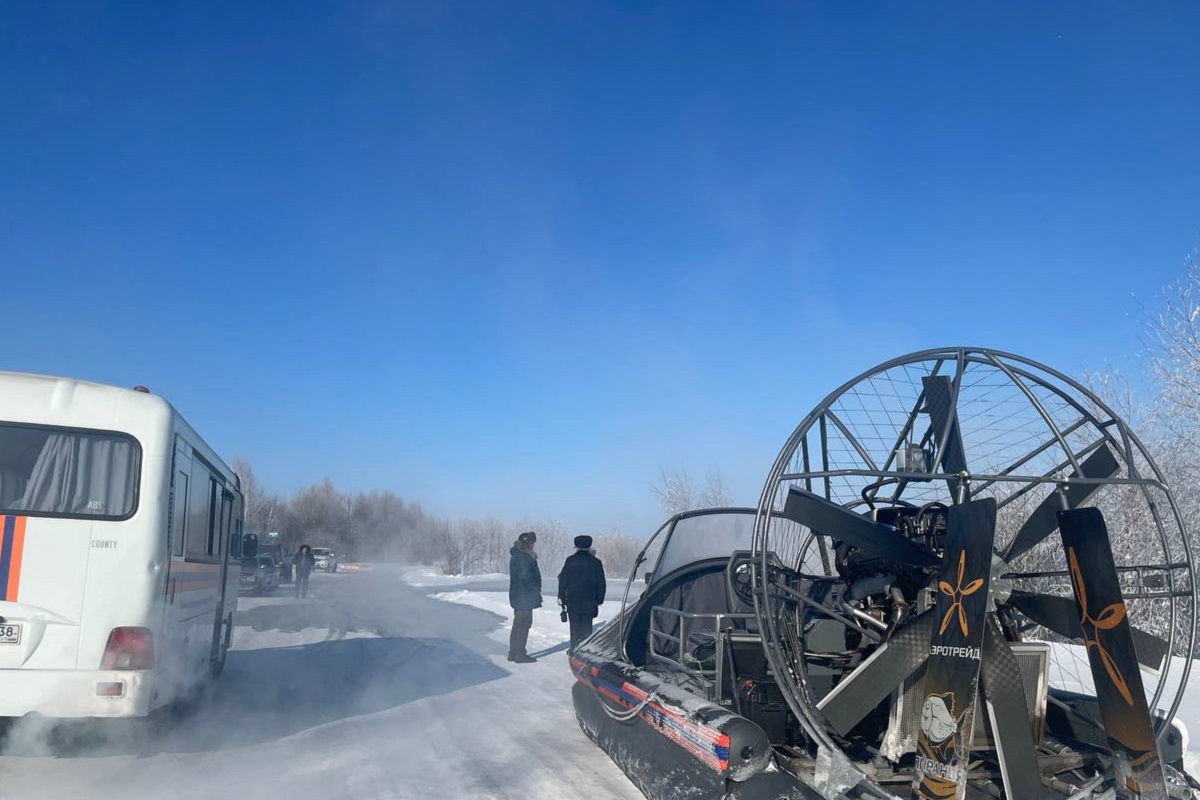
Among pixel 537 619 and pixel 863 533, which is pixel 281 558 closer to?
pixel 537 619

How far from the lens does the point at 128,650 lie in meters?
5.87

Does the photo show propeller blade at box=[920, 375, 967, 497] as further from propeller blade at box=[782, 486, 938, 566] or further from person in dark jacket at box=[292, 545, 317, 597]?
person in dark jacket at box=[292, 545, 317, 597]

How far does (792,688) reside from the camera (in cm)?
427

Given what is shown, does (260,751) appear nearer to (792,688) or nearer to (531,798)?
(531,798)

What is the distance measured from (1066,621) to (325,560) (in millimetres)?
50472

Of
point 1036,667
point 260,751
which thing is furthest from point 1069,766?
point 260,751

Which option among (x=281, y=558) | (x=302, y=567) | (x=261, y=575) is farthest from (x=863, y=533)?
(x=281, y=558)

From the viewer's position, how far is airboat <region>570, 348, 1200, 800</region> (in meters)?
3.97

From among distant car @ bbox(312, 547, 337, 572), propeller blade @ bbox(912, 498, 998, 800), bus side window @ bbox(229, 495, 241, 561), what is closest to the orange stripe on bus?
bus side window @ bbox(229, 495, 241, 561)

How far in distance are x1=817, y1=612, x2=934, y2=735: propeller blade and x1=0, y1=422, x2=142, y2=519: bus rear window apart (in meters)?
4.80

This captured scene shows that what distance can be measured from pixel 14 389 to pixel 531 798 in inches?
176

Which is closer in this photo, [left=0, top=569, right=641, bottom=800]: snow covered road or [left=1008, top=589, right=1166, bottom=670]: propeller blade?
[left=1008, top=589, right=1166, bottom=670]: propeller blade

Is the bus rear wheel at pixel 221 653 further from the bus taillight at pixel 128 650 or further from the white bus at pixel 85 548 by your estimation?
the bus taillight at pixel 128 650

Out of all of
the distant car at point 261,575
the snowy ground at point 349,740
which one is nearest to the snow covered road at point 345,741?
the snowy ground at point 349,740
